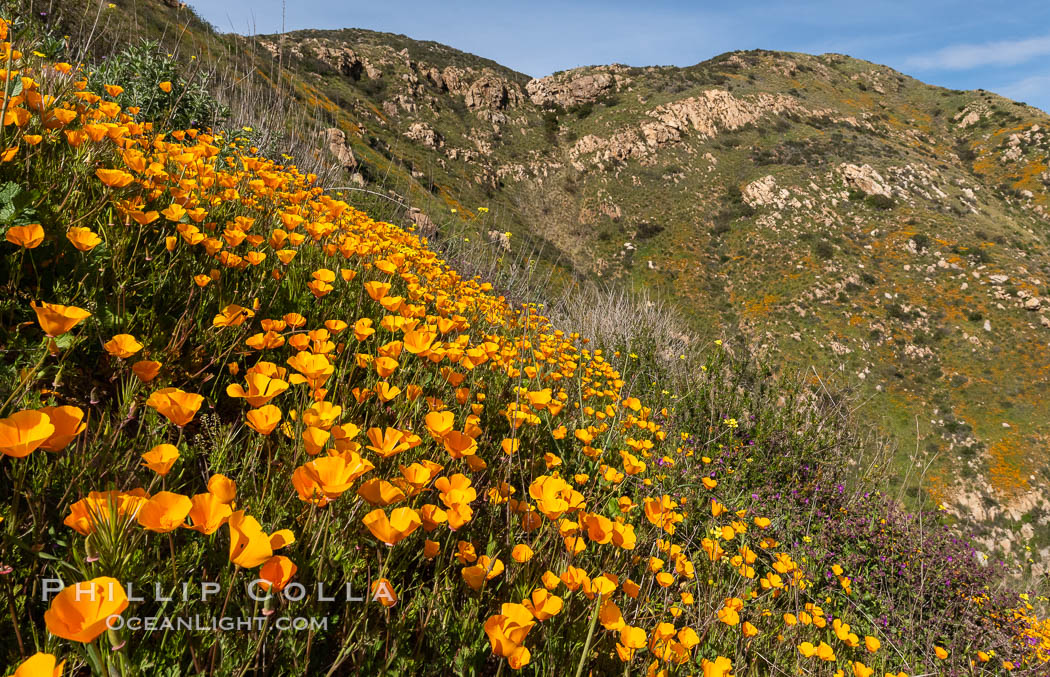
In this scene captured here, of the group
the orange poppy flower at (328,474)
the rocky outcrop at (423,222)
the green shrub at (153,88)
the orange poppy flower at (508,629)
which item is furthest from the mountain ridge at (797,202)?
the orange poppy flower at (508,629)

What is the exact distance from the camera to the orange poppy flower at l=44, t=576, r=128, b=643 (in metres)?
0.54

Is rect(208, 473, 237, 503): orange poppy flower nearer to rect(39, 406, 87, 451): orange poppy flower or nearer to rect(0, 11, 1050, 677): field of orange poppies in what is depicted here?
rect(0, 11, 1050, 677): field of orange poppies

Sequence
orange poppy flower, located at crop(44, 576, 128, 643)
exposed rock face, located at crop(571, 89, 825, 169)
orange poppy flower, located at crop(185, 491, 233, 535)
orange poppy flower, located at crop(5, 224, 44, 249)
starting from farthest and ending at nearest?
1. exposed rock face, located at crop(571, 89, 825, 169)
2. orange poppy flower, located at crop(5, 224, 44, 249)
3. orange poppy flower, located at crop(185, 491, 233, 535)
4. orange poppy flower, located at crop(44, 576, 128, 643)

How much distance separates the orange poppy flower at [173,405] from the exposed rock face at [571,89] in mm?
63177

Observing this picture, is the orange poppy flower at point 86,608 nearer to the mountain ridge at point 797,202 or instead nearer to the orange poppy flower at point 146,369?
the orange poppy flower at point 146,369

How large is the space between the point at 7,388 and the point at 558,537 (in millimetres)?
1593

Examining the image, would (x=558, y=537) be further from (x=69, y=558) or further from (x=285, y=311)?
(x=285, y=311)

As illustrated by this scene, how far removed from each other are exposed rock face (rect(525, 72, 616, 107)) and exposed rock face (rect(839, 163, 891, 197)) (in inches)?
1205

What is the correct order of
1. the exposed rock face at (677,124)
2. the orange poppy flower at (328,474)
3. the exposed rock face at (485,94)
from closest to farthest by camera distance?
the orange poppy flower at (328,474) < the exposed rock face at (677,124) < the exposed rock face at (485,94)

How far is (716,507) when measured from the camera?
91.7 inches

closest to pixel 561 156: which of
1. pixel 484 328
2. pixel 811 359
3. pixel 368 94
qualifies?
pixel 368 94

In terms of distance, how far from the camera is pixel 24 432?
69cm

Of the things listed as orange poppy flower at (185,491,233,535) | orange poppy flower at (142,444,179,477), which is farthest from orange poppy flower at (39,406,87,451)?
orange poppy flower at (185,491,233,535)

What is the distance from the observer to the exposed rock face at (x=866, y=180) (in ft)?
129
